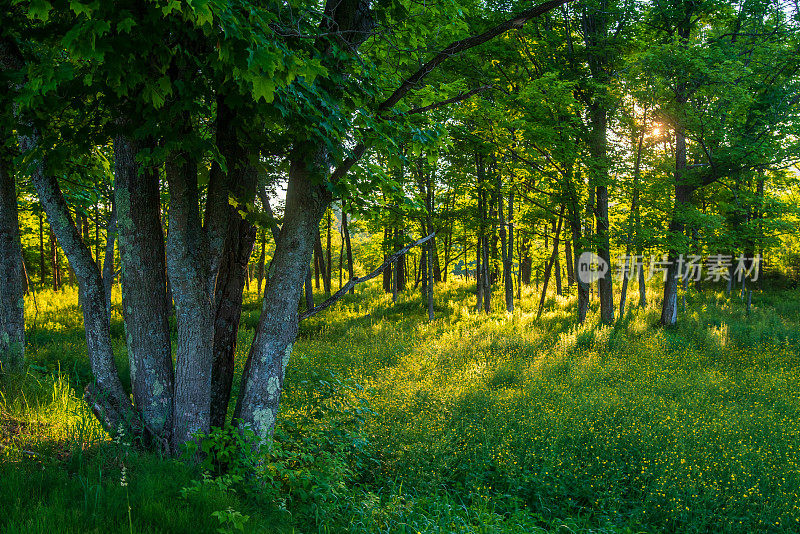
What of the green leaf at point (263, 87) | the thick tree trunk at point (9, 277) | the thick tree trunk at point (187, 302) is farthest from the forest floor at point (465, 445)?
the green leaf at point (263, 87)

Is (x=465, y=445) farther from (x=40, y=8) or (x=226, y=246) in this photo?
(x=40, y=8)

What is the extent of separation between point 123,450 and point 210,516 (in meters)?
1.33

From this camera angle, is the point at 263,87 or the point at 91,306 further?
the point at 91,306

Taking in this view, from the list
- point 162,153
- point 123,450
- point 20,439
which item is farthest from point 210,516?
point 162,153

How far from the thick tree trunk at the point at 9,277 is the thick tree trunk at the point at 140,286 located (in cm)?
301

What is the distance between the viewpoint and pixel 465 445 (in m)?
6.16

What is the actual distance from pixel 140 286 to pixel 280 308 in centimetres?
134

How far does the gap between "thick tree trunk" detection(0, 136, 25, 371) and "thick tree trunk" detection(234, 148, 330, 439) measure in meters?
3.89

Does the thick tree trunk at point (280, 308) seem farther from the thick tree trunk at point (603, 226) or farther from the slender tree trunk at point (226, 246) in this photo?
the thick tree trunk at point (603, 226)

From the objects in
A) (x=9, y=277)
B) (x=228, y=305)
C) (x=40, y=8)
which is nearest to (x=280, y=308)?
(x=228, y=305)

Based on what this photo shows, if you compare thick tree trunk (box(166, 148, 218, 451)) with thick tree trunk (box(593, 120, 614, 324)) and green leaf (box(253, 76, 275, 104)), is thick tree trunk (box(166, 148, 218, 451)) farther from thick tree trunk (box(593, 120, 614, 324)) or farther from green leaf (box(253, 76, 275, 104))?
thick tree trunk (box(593, 120, 614, 324))

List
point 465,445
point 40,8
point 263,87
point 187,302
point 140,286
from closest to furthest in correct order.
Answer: point 40,8 < point 263,87 < point 187,302 < point 140,286 < point 465,445

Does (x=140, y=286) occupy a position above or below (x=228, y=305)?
above

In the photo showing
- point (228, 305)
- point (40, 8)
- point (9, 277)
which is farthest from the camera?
point (9, 277)
